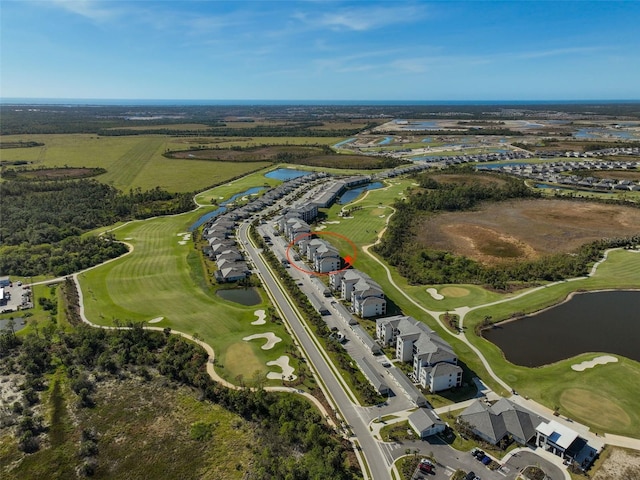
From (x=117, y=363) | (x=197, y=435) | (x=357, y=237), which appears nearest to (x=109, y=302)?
(x=117, y=363)

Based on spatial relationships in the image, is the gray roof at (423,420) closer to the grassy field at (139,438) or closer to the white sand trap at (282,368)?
the white sand trap at (282,368)

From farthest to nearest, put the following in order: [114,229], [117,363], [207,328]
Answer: [114,229] < [207,328] < [117,363]

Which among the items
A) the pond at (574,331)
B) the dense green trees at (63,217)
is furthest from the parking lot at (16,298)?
the pond at (574,331)

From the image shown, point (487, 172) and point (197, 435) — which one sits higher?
point (487, 172)

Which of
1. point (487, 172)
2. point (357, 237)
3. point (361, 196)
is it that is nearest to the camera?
point (357, 237)

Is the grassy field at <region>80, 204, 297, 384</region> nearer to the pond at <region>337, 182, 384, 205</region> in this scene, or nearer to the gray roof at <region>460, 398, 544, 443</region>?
the gray roof at <region>460, 398, 544, 443</region>

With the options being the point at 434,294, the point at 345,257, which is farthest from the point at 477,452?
the point at 345,257

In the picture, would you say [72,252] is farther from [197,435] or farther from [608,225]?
[608,225]
